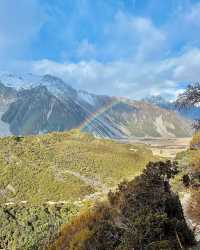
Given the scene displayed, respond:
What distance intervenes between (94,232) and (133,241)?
472cm

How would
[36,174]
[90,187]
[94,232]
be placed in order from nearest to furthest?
[94,232] → [90,187] → [36,174]

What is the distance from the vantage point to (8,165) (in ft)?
218

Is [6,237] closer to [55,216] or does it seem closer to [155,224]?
[55,216]

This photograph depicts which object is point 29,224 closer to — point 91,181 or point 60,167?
point 91,181

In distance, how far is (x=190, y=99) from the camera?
41.9ft

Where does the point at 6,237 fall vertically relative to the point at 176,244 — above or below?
below

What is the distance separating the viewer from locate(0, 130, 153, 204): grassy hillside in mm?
57656

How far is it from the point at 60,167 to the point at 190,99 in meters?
56.5

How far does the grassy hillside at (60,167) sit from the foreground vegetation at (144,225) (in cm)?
3120

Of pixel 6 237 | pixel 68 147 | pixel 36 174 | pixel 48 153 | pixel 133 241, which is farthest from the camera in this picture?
pixel 68 147

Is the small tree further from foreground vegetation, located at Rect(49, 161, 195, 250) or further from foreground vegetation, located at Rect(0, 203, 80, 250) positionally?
foreground vegetation, located at Rect(0, 203, 80, 250)

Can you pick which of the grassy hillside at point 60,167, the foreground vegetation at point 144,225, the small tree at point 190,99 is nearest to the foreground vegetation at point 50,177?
the grassy hillside at point 60,167

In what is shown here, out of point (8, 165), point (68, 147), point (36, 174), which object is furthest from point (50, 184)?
point (68, 147)

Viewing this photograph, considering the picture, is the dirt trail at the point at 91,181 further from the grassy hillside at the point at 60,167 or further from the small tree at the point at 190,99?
the small tree at the point at 190,99
